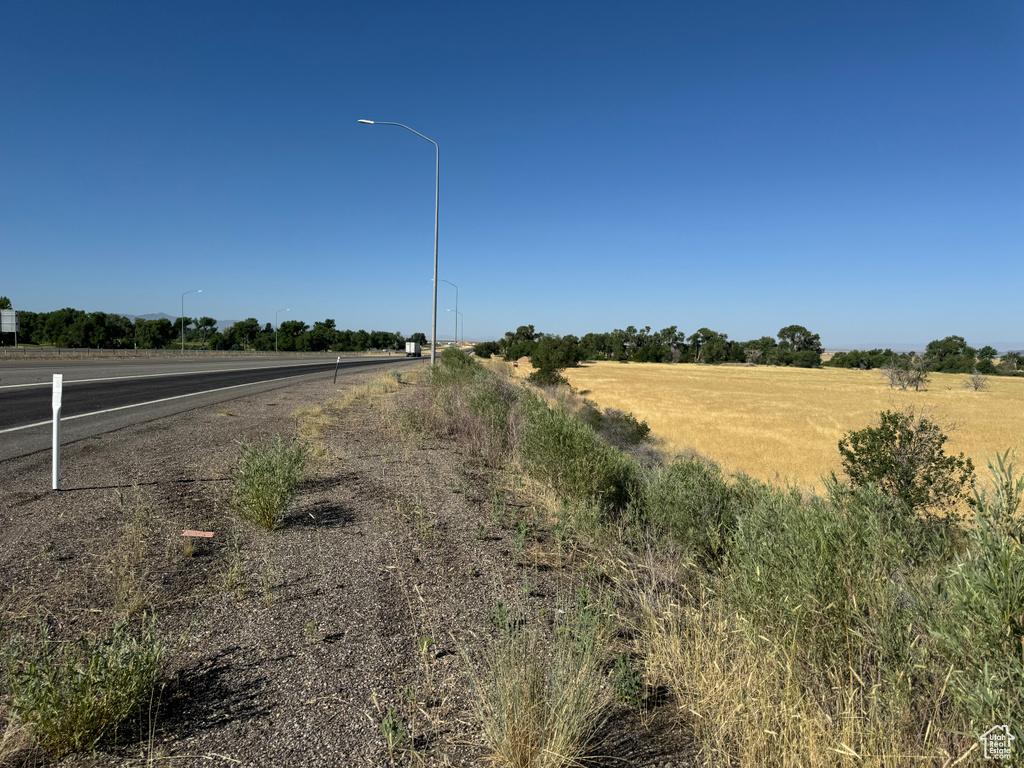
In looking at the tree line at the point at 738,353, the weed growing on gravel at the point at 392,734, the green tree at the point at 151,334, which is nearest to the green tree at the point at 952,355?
the tree line at the point at 738,353

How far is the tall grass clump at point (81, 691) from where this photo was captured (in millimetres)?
2348

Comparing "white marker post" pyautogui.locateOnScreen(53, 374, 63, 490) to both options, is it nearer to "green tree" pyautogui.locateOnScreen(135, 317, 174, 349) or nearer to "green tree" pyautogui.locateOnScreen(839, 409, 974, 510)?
"green tree" pyautogui.locateOnScreen(839, 409, 974, 510)

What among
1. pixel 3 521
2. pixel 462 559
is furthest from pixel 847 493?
pixel 3 521

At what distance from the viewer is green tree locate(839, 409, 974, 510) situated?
1044cm

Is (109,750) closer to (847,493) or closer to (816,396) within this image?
(847,493)

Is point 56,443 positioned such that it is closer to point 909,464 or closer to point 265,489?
point 265,489

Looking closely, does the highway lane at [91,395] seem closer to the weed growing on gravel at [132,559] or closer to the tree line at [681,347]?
the weed growing on gravel at [132,559]

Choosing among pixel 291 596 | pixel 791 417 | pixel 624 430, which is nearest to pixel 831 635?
pixel 291 596

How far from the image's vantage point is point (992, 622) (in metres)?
2.18

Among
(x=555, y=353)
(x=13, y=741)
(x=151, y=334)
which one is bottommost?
(x=13, y=741)

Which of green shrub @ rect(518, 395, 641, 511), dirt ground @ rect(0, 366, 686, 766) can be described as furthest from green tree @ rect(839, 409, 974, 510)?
dirt ground @ rect(0, 366, 686, 766)

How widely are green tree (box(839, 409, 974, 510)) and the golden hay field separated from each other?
121cm

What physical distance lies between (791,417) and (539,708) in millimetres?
37429

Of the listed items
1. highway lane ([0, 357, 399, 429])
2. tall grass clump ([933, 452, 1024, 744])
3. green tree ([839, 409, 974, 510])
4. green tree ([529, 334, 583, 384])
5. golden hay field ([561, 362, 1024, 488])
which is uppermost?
green tree ([529, 334, 583, 384])
